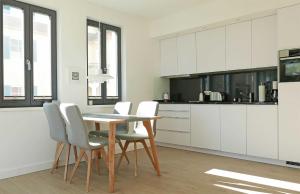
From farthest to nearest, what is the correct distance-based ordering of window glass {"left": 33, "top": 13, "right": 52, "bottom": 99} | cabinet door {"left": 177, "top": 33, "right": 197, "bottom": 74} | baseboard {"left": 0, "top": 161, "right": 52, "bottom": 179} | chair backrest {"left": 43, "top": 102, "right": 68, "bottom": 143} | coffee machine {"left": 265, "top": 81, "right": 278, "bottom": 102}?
cabinet door {"left": 177, "top": 33, "right": 197, "bottom": 74}, coffee machine {"left": 265, "top": 81, "right": 278, "bottom": 102}, window glass {"left": 33, "top": 13, "right": 52, "bottom": 99}, baseboard {"left": 0, "top": 161, "right": 52, "bottom": 179}, chair backrest {"left": 43, "top": 102, "right": 68, "bottom": 143}

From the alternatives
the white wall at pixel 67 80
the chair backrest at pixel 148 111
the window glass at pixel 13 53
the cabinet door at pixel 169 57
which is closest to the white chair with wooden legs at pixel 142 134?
the chair backrest at pixel 148 111

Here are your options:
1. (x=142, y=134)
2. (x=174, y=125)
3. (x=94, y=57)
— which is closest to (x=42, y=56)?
(x=94, y=57)

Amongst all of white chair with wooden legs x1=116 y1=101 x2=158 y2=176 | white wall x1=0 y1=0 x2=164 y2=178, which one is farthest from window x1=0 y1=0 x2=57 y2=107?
white chair with wooden legs x1=116 y1=101 x2=158 y2=176

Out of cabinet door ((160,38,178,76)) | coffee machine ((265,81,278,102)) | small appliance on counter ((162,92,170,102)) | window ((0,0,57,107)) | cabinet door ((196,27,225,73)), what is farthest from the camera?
small appliance on counter ((162,92,170,102))

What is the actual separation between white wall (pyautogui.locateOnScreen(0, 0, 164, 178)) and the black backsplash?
0.51 m

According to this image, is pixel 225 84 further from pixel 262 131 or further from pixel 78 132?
pixel 78 132

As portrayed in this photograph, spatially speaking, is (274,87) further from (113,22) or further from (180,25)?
(113,22)

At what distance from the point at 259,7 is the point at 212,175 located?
2.47m

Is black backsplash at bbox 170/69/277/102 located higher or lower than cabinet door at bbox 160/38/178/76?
lower

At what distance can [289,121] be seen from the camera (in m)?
3.51

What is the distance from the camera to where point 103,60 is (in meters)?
4.51

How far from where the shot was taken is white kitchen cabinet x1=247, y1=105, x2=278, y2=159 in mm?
3676

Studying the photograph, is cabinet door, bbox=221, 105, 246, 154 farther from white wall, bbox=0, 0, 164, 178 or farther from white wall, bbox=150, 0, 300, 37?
white wall, bbox=0, 0, 164, 178

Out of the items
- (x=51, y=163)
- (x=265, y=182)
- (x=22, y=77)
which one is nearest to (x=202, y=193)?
(x=265, y=182)
